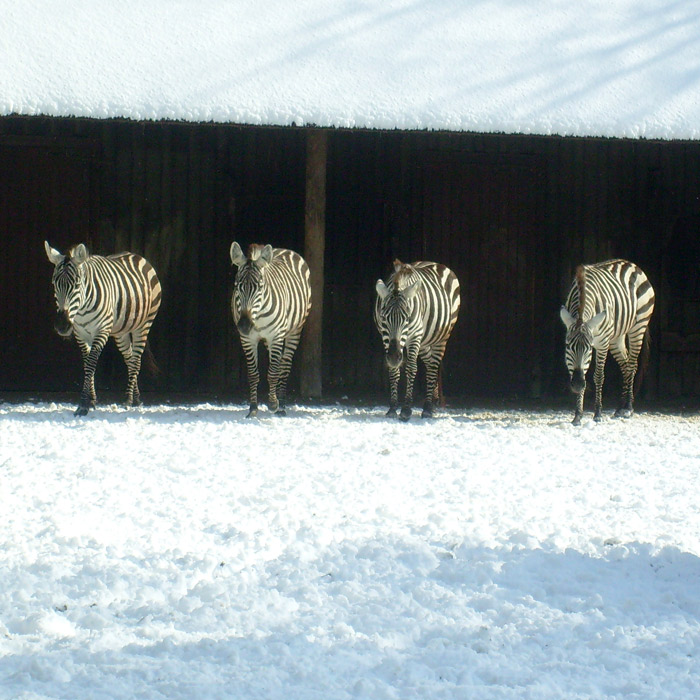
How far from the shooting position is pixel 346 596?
4871mm

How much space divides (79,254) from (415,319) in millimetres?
3165

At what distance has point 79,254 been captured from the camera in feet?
32.3

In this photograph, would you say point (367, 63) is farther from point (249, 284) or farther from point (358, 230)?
point (249, 284)

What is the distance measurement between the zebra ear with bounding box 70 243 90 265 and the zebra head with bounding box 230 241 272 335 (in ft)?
4.47

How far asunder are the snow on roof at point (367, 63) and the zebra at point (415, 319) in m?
1.52

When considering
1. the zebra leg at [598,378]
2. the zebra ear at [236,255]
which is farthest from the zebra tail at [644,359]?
the zebra ear at [236,255]

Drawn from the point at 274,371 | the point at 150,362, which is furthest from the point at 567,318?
the point at 150,362

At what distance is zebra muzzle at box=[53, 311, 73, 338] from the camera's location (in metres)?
9.48

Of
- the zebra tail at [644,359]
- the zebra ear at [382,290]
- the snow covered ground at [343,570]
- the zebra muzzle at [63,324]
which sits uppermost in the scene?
the zebra ear at [382,290]

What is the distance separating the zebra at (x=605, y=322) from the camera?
10141mm

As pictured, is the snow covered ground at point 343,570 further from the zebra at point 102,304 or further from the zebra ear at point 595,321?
the zebra ear at point 595,321

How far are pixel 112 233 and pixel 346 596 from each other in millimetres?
7887

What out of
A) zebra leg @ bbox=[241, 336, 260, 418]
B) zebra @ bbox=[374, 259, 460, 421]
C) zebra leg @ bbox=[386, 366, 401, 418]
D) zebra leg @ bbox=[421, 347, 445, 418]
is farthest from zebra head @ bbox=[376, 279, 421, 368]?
zebra leg @ bbox=[241, 336, 260, 418]

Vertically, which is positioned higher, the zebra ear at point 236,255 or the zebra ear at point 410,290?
the zebra ear at point 236,255
